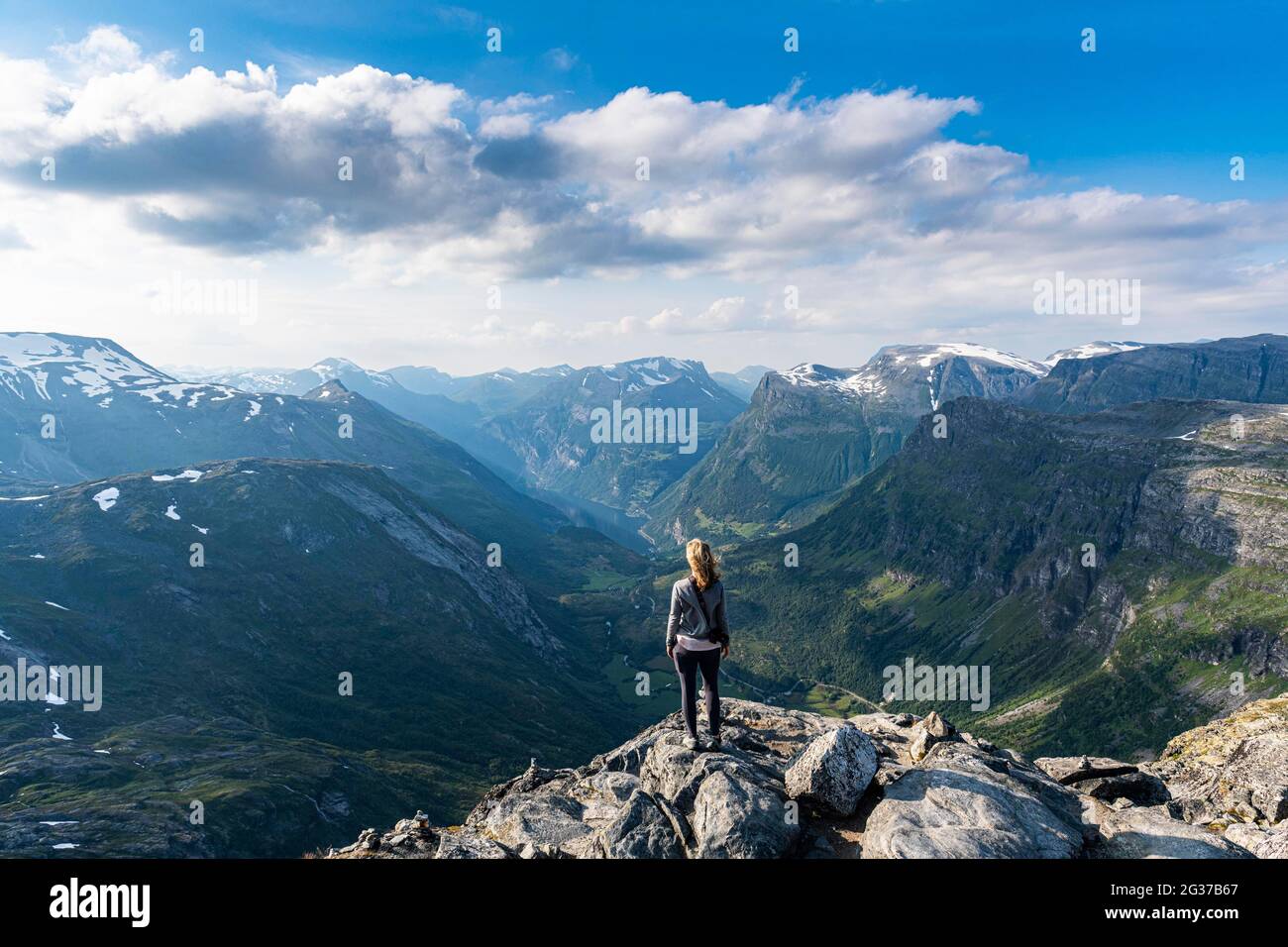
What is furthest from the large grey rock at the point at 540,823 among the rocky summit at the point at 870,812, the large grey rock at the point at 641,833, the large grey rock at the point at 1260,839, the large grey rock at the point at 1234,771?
the large grey rock at the point at 1234,771

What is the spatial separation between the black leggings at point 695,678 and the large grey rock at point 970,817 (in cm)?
643

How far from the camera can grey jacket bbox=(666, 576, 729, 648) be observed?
2236 cm

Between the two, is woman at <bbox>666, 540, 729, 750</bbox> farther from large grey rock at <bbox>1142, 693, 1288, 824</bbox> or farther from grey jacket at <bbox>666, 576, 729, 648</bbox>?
large grey rock at <bbox>1142, 693, 1288, 824</bbox>

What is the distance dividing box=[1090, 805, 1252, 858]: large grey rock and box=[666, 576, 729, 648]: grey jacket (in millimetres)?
13591

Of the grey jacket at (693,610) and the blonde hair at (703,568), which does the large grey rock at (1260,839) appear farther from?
the blonde hair at (703,568)

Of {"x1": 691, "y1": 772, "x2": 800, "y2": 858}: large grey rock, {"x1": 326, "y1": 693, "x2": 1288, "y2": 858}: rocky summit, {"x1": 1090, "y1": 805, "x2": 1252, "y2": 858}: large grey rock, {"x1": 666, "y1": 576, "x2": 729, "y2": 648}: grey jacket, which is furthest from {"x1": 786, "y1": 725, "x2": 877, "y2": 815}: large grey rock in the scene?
{"x1": 1090, "y1": 805, "x2": 1252, "y2": 858}: large grey rock

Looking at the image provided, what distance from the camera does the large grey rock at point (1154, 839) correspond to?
63.1 ft

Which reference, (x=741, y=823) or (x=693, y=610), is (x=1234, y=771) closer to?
(x=741, y=823)

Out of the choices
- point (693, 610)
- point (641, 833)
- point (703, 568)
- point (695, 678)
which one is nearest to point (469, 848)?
point (641, 833)

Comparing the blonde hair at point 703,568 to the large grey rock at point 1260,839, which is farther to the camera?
the blonde hair at point 703,568

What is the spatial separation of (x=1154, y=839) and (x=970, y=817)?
Answer: 574cm

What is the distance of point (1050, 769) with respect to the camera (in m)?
32.7

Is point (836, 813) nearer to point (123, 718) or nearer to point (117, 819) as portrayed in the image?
point (117, 819)
